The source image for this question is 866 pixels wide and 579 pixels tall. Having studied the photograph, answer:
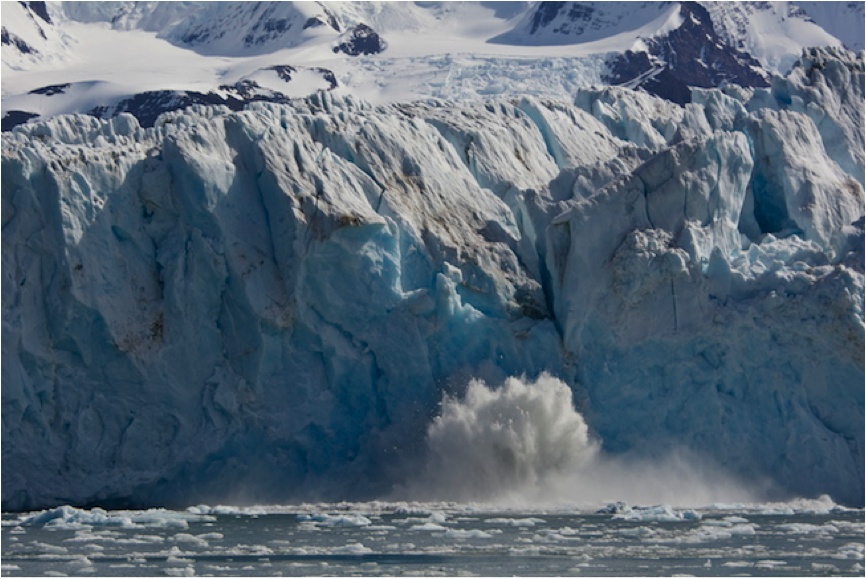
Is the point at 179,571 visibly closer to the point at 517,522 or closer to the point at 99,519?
the point at 99,519

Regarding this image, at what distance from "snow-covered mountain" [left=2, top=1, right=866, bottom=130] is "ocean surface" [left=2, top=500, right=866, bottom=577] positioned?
49301 millimetres

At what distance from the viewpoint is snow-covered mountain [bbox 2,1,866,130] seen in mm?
91250

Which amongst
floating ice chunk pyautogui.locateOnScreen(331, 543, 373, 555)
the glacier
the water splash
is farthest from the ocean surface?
the glacier

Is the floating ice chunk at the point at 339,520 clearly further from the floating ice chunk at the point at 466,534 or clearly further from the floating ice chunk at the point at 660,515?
the floating ice chunk at the point at 660,515

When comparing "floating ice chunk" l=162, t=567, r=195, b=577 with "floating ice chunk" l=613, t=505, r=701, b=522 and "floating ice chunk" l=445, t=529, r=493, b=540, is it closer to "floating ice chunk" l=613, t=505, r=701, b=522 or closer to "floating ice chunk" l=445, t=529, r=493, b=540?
"floating ice chunk" l=445, t=529, r=493, b=540

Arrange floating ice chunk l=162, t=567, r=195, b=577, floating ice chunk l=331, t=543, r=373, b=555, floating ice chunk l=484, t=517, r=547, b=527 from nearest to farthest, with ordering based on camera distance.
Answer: floating ice chunk l=162, t=567, r=195, b=577
floating ice chunk l=331, t=543, r=373, b=555
floating ice chunk l=484, t=517, r=547, b=527

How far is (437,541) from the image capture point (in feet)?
92.2

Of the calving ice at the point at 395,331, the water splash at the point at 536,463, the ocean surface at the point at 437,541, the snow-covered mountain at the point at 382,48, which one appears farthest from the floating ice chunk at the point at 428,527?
the snow-covered mountain at the point at 382,48

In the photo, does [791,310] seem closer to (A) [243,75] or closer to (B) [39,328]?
(B) [39,328]

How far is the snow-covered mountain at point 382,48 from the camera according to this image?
299ft

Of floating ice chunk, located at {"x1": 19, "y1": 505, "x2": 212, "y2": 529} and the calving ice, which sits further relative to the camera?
the calving ice

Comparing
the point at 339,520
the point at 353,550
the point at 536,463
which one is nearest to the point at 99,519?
the point at 339,520

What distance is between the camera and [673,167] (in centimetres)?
3675

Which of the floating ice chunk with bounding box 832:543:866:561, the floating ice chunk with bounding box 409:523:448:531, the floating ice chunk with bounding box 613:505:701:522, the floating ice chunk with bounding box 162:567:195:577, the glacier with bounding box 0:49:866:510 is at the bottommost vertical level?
the floating ice chunk with bounding box 162:567:195:577
